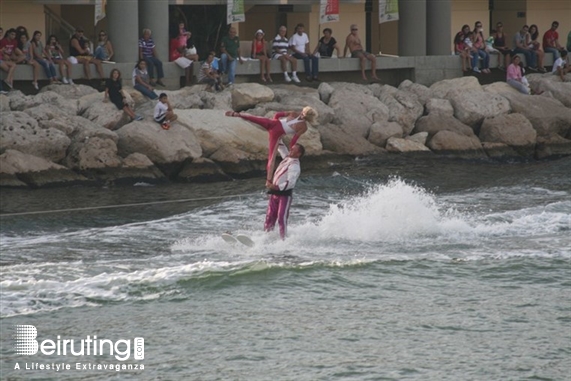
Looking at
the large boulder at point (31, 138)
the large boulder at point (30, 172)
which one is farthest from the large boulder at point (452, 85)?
the large boulder at point (30, 172)

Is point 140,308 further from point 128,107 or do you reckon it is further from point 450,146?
point 450,146

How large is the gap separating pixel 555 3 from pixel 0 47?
22860mm

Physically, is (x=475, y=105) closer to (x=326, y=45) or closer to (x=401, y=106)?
(x=401, y=106)

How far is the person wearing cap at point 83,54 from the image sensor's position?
33469mm

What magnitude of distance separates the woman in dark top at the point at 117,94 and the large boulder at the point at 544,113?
1130 cm

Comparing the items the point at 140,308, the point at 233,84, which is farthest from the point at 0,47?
the point at 140,308

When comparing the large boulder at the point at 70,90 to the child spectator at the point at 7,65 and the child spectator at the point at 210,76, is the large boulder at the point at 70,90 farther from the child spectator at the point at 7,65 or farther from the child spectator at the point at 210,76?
the child spectator at the point at 210,76

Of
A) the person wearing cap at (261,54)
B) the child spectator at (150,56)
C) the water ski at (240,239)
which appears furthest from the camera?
the person wearing cap at (261,54)

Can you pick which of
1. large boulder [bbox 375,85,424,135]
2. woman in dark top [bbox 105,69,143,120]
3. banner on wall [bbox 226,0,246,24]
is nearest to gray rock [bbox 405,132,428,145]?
large boulder [bbox 375,85,424,135]

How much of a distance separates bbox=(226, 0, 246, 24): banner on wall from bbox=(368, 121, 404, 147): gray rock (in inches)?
185

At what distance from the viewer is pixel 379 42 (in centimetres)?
4553

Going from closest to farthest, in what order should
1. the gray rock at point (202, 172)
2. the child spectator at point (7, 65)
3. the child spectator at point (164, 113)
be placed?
the gray rock at point (202, 172)
the child spectator at point (164, 113)
the child spectator at point (7, 65)

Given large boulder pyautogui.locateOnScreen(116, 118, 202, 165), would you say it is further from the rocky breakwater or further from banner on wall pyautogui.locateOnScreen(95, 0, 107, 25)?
banner on wall pyautogui.locateOnScreen(95, 0, 107, 25)

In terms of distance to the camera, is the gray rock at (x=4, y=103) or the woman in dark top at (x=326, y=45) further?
the woman in dark top at (x=326, y=45)
